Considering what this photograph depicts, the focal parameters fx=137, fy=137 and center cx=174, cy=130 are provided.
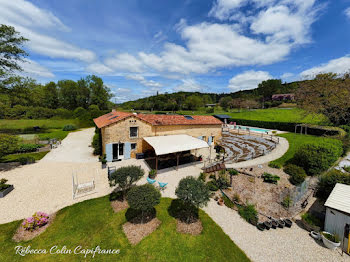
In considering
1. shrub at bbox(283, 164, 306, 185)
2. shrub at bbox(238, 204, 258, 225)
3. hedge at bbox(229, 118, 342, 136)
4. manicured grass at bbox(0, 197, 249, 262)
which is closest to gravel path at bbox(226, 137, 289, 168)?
shrub at bbox(283, 164, 306, 185)

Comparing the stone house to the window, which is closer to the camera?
the stone house

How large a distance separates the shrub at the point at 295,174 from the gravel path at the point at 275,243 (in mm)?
6369

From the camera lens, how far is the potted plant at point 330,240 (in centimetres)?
810

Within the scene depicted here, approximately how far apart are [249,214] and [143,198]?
8.09 meters

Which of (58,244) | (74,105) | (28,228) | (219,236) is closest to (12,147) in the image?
(28,228)

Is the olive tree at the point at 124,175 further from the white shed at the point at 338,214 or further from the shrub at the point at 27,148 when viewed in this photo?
the shrub at the point at 27,148

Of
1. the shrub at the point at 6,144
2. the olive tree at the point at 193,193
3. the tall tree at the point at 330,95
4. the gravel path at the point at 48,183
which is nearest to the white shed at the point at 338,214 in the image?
the olive tree at the point at 193,193

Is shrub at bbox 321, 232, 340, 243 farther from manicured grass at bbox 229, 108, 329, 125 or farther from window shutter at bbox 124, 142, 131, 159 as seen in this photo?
manicured grass at bbox 229, 108, 329, 125

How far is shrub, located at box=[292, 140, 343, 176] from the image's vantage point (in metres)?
15.6

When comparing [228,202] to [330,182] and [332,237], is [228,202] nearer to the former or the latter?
[332,237]

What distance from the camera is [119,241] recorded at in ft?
27.0

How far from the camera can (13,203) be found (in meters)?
11.2

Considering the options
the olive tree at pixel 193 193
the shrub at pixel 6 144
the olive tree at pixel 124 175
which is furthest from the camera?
the shrub at pixel 6 144

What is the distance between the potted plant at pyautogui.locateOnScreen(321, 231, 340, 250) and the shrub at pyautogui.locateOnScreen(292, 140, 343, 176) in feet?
31.7
